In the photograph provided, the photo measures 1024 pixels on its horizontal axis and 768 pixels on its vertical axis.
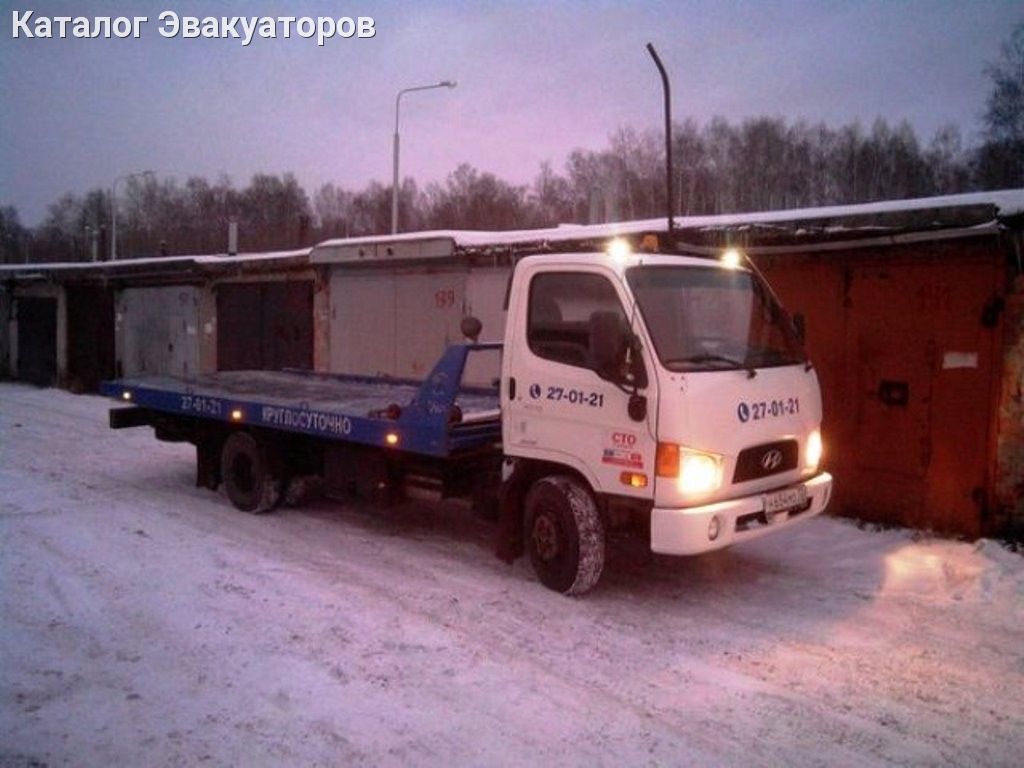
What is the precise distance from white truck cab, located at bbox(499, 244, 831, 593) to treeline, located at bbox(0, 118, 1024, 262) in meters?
32.8

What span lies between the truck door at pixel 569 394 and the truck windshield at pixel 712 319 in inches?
9.9

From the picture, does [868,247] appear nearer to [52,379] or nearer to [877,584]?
[877,584]

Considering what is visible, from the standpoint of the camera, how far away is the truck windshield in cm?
553

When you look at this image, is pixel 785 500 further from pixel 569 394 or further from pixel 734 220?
pixel 734 220

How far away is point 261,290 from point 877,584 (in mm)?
13422

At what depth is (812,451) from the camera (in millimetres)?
6082

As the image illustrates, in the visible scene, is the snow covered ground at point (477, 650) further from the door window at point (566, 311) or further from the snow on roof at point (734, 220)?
the snow on roof at point (734, 220)

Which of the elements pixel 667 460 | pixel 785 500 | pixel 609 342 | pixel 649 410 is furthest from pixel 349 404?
pixel 785 500

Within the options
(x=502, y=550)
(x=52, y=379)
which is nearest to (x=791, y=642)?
(x=502, y=550)

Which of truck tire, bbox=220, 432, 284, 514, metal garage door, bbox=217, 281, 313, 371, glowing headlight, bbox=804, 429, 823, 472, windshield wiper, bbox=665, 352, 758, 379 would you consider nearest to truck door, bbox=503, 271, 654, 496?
windshield wiper, bbox=665, 352, 758, 379

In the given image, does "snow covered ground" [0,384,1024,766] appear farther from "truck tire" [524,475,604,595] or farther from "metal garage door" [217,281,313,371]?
"metal garage door" [217,281,313,371]

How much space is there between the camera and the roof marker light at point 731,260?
249 inches

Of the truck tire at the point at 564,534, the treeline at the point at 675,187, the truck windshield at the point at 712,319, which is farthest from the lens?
the treeline at the point at 675,187

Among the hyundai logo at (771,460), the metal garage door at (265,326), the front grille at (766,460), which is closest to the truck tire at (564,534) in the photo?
the front grille at (766,460)
